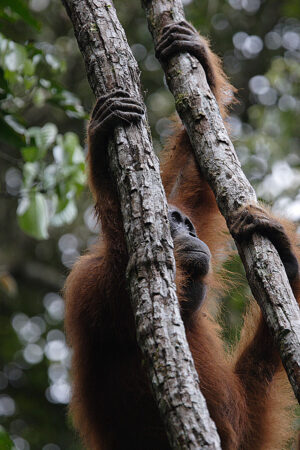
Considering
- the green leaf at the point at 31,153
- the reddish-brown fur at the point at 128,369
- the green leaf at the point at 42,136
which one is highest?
the green leaf at the point at 42,136

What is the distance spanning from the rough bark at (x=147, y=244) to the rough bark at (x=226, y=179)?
445 millimetres

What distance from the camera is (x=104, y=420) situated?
13.0 feet

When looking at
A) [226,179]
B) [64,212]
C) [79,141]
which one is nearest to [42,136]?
[64,212]

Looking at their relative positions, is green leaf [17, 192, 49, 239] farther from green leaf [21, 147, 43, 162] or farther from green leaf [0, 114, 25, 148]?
green leaf [0, 114, 25, 148]

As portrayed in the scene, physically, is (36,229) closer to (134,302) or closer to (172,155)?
(172,155)

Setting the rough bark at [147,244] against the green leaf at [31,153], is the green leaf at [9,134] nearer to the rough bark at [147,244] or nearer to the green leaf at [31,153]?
the green leaf at [31,153]

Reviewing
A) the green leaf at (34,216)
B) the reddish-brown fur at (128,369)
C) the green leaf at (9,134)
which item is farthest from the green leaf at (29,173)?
the reddish-brown fur at (128,369)

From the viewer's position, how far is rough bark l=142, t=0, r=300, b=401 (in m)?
2.65

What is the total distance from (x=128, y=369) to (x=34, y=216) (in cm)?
202

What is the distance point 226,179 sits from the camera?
319 cm

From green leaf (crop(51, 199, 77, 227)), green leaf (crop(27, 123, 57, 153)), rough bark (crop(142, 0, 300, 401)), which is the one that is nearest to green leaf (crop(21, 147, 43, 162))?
green leaf (crop(27, 123, 57, 153))

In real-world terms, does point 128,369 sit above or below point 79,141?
below

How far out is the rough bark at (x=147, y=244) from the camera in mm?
2045

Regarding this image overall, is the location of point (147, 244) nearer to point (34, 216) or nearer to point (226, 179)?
point (226, 179)
